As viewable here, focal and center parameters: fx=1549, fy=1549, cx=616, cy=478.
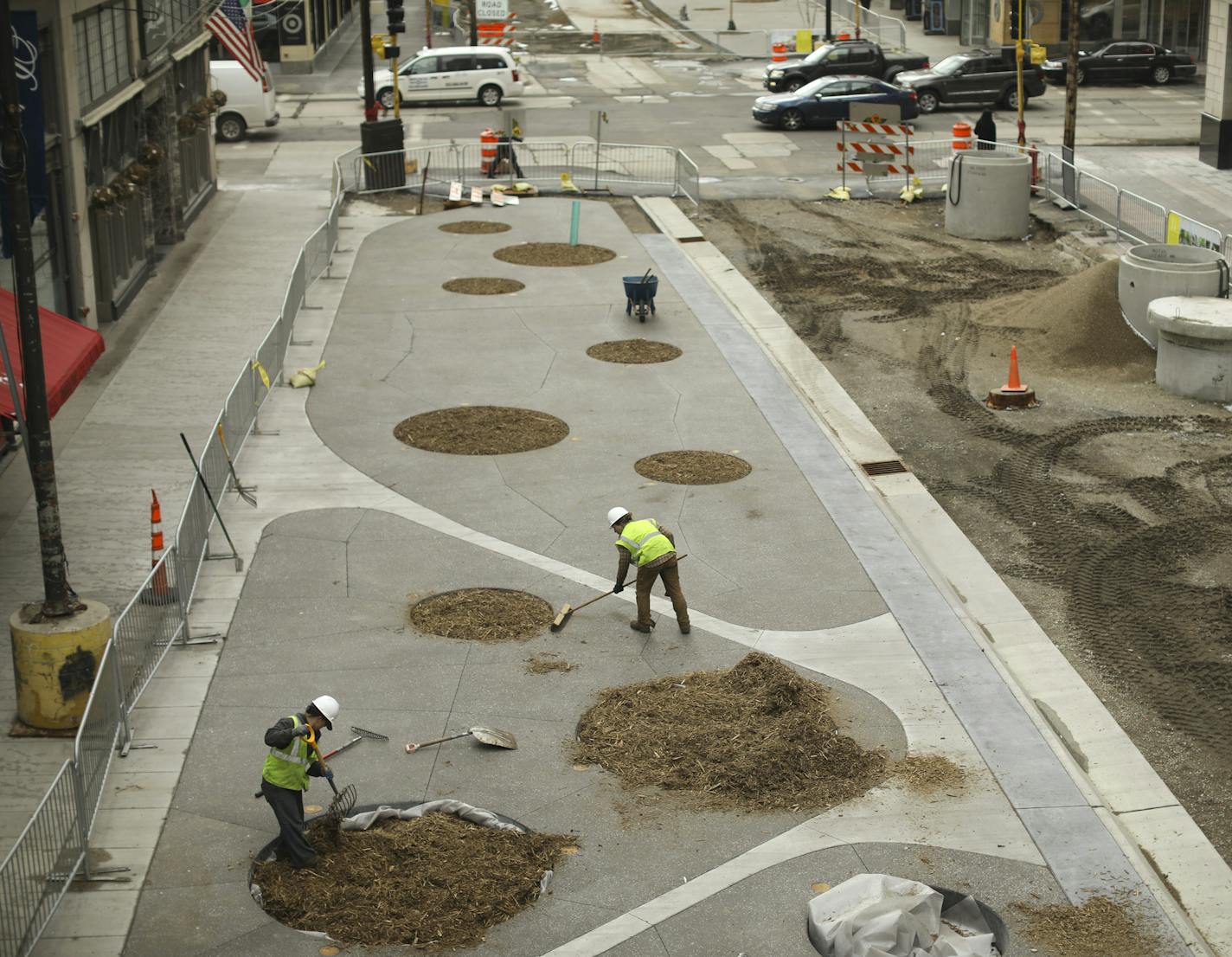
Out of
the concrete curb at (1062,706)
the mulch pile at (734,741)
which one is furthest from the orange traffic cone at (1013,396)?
the mulch pile at (734,741)

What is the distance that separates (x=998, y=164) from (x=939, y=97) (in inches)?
708

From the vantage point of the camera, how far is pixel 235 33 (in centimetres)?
2795

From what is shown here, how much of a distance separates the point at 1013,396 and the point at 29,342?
13412mm

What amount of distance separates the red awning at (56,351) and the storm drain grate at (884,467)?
916 centimetres

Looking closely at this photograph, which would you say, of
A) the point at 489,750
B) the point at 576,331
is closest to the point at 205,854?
the point at 489,750

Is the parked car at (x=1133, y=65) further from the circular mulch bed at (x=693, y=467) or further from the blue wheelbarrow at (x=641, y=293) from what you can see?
the circular mulch bed at (x=693, y=467)

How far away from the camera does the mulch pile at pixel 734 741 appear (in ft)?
38.8

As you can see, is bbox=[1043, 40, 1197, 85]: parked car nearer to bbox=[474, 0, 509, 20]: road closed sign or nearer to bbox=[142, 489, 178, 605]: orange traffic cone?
bbox=[474, 0, 509, 20]: road closed sign

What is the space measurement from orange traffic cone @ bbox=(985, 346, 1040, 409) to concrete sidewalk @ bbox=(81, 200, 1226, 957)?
6.35ft

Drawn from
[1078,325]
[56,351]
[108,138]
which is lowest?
[1078,325]

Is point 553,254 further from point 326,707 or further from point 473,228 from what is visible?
point 326,707

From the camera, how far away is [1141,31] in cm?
5834

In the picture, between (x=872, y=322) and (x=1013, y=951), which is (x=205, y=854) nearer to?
(x=1013, y=951)

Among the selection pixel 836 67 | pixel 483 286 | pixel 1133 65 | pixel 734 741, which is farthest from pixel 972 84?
pixel 734 741
